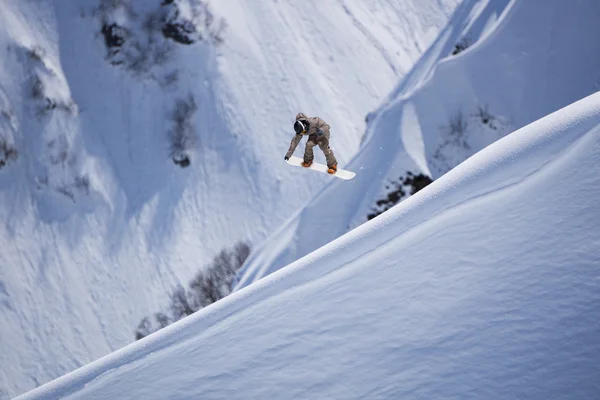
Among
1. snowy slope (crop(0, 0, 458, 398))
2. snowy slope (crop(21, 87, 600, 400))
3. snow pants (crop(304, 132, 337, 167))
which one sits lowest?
snowy slope (crop(21, 87, 600, 400))

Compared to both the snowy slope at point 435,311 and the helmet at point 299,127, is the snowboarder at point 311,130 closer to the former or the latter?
the helmet at point 299,127

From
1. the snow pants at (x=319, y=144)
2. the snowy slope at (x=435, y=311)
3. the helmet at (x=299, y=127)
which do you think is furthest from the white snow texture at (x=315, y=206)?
the snow pants at (x=319, y=144)

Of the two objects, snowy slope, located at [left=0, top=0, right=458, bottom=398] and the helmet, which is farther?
snowy slope, located at [left=0, top=0, right=458, bottom=398]

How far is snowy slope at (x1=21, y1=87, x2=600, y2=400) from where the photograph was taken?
5.23 m

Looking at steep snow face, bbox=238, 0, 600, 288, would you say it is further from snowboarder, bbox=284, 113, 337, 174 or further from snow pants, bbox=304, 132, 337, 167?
snowboarder, bbox=284, 113, 337, 174

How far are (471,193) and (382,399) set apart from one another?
4440 mm

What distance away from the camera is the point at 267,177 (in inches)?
1753

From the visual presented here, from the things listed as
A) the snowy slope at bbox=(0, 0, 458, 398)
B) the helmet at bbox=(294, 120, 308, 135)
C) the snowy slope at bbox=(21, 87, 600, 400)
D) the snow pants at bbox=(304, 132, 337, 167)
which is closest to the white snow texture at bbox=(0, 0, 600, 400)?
the snowy slope at bbox=(21, 87, 600, 400)

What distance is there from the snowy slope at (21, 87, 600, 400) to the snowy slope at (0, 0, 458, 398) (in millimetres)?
33518

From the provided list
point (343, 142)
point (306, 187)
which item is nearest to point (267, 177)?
point (306, 187)

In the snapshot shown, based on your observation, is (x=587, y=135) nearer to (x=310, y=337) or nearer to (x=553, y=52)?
(x=310, y=337)

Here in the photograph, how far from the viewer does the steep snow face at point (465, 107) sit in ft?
79.9

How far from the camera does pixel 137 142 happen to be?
152 feet

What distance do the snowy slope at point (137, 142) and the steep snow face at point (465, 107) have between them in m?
16.3
